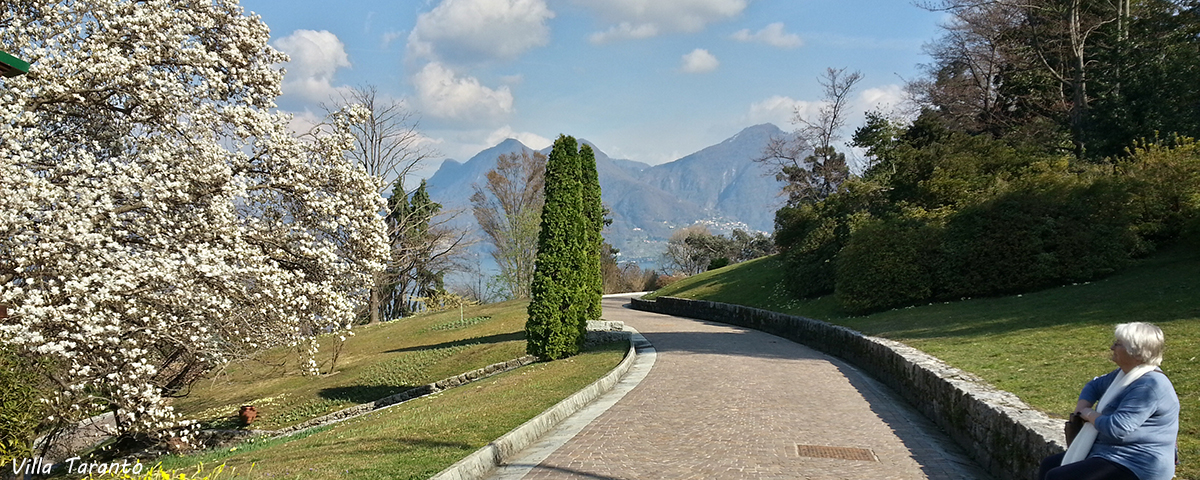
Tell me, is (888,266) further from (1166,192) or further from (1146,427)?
(1146,427)

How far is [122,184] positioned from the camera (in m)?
9.70

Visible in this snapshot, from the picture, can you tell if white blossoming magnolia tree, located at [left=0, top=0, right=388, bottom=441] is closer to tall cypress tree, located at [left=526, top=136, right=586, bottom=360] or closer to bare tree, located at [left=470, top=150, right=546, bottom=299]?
tall cypress tree, located at [left=526, top=136, right=586, bottom=360]

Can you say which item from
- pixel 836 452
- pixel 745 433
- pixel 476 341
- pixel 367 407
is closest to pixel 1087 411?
pixel 836 452

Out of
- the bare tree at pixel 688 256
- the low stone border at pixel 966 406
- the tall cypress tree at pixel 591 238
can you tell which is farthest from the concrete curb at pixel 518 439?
the bare tree at pixel 688 256

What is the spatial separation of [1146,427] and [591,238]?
61.9ft

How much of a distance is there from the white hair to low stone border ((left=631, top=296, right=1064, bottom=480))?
6.75ft

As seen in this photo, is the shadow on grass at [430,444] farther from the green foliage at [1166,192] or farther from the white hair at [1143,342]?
the green foliage at [1166,192]

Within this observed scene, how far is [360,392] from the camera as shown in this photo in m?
19.6

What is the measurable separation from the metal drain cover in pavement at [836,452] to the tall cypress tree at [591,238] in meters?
12.0

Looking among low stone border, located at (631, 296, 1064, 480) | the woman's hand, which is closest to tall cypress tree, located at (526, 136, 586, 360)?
low stone border, located at (631, 296, 1064, 480)

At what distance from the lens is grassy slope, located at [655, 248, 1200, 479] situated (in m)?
8.28

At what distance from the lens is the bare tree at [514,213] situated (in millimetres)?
54375

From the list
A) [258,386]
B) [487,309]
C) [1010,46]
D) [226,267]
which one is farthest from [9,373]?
[1010,46]

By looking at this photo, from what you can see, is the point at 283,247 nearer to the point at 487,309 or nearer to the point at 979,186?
the point at 979,186
